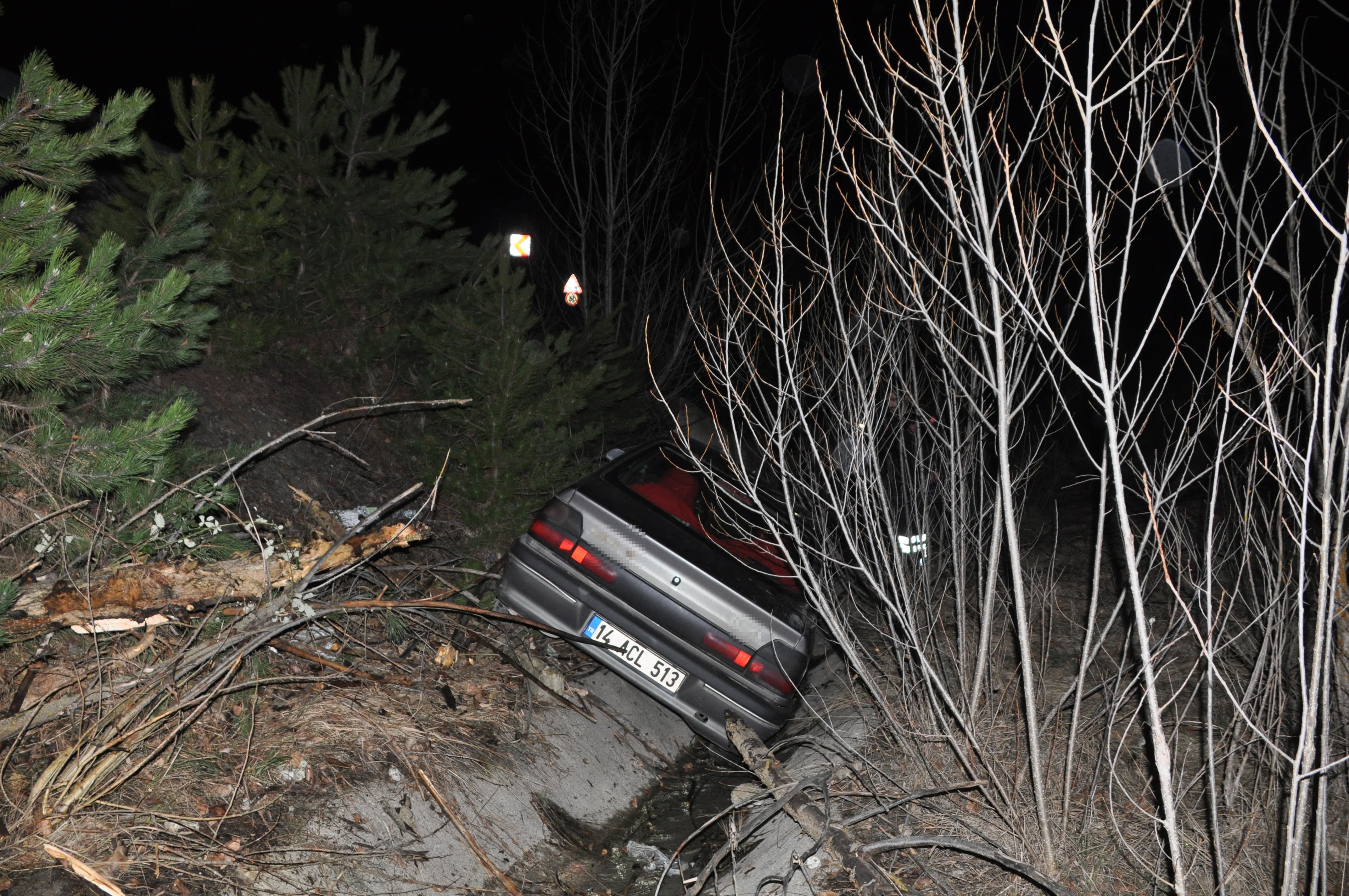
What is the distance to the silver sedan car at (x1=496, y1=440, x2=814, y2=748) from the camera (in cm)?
445

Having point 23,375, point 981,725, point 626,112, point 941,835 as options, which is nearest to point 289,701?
point 23,375

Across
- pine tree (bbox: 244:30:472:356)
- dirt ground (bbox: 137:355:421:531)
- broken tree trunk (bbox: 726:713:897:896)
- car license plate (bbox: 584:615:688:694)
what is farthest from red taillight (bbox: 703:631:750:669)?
pine tree (bbox: 244:30:472:356)

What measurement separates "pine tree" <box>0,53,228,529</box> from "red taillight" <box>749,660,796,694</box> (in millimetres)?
2884

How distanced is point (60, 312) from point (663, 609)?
289cm

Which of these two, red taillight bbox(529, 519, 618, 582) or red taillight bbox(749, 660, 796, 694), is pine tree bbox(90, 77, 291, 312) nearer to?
red taillight bbox(529, 519, 618, 582)

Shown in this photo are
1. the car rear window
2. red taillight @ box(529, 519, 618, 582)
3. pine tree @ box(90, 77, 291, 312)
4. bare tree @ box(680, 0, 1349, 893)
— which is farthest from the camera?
pine tree @ box(90, 77, 291, 312)

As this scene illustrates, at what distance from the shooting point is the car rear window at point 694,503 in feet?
16.8

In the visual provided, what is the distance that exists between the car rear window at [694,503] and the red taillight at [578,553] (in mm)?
589

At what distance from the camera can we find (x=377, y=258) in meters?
6.95

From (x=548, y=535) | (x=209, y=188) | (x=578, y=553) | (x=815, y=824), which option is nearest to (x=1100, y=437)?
(x=815, y=824)

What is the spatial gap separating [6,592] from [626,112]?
9982 mm

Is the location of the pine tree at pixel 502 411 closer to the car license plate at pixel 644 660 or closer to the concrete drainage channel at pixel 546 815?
the concrete drainage channel at pixel 546 815

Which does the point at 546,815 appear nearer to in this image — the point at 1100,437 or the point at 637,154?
the point at 1100,437

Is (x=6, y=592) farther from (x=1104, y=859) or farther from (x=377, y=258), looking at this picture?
(x=377, y=258)
